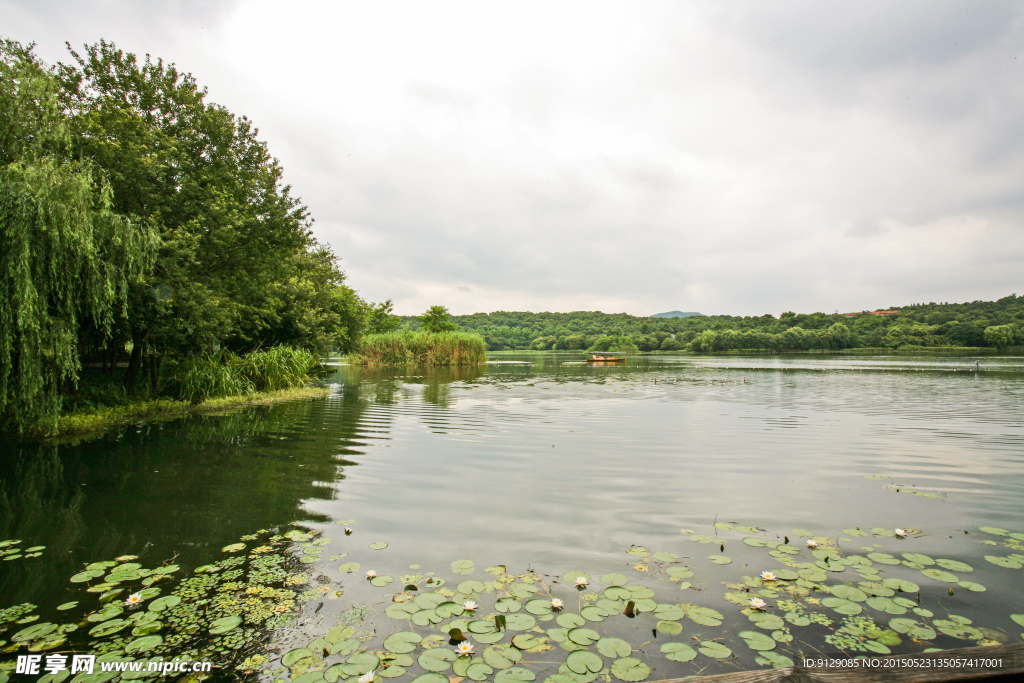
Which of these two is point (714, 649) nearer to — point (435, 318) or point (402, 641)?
point (402, 641)

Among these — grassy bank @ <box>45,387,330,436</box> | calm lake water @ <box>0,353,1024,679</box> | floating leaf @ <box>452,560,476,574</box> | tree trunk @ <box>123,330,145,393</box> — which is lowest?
calm lake water @ <box>0,353,1024,679</box>

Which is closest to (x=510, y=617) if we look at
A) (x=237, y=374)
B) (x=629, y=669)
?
(x=629, y=669)

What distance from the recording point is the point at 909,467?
941 cm

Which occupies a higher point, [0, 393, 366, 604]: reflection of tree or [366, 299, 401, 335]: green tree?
[366, 299, 401, 335]: green tree

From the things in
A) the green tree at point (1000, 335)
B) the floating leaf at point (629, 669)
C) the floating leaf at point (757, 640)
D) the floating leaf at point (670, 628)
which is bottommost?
the floating leaf at point (670, 628)

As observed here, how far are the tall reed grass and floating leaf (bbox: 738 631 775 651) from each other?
19279 mm

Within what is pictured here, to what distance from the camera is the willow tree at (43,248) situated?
9.67 metres

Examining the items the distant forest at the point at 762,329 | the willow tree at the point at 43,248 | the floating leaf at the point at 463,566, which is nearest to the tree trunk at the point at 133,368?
the willow tree at the point at 43,248

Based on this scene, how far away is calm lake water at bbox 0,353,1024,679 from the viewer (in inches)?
Result: 209

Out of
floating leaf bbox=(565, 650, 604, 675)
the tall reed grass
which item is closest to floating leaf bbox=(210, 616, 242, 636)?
floating leaf bbox=(565, 650, 604, 675)

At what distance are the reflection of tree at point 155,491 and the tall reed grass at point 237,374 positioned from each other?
15.8ft

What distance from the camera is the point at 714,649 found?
3.57 metres

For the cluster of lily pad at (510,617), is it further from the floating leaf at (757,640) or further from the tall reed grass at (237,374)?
the tall reed grass at (237,374)

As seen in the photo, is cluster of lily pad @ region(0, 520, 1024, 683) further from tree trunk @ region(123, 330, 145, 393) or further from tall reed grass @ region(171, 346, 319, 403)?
tall reed grass @ region(171, 346, 319, 403)
